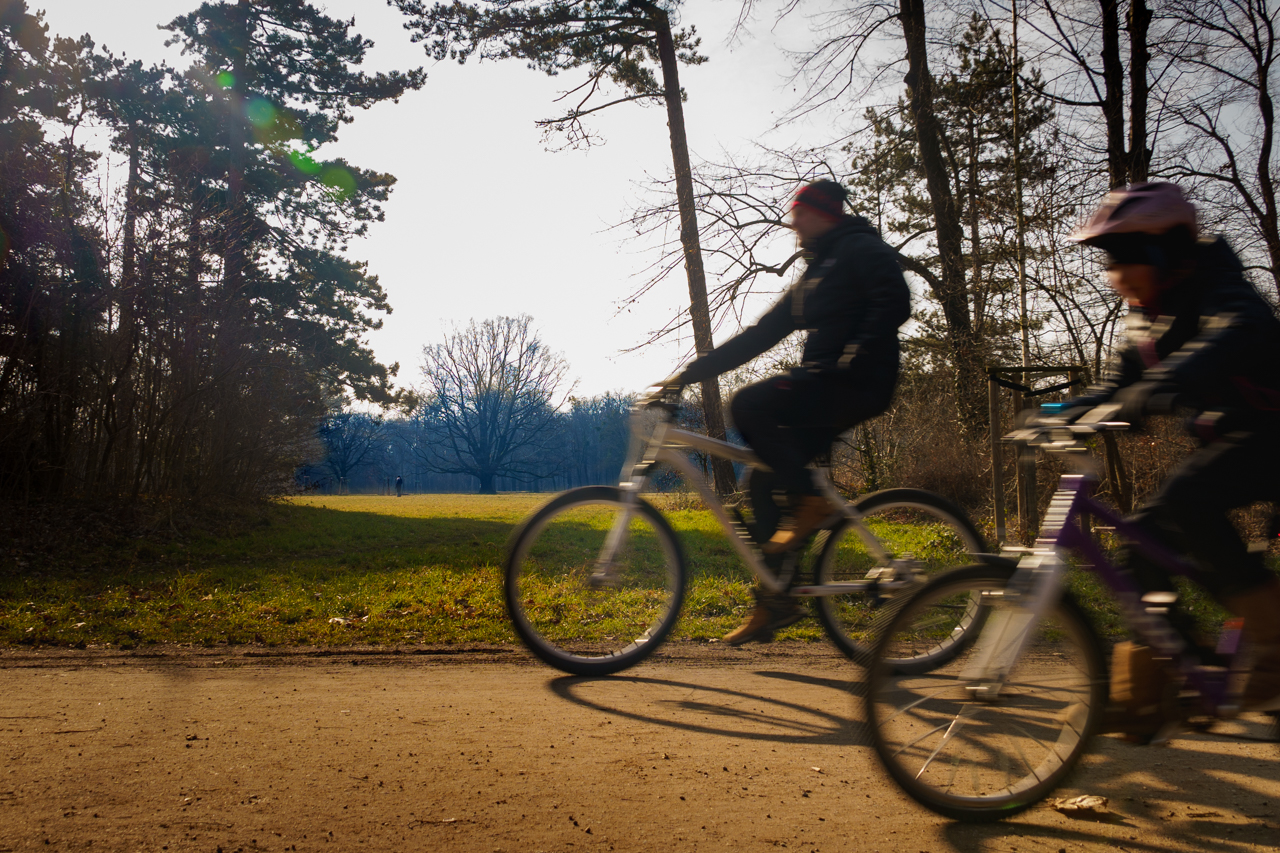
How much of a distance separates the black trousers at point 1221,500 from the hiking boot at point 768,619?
1.46 m

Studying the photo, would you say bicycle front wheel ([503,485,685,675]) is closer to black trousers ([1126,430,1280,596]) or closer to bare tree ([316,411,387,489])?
black trousers ([1126,430,1280,596])

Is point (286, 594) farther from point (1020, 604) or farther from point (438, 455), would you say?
point (438, 455)

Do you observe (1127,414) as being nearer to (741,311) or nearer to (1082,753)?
(1082,753)

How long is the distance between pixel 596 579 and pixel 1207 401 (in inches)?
102

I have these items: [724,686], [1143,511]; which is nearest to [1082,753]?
[1143,511]

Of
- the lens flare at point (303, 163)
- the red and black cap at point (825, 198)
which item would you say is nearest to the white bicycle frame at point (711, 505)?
the red and black cap at point (825, 198)

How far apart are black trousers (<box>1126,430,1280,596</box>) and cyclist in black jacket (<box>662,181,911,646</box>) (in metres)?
1.18

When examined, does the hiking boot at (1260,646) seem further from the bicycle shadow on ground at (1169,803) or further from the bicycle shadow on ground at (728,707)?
the bicycle shadow on ground at (728,707)

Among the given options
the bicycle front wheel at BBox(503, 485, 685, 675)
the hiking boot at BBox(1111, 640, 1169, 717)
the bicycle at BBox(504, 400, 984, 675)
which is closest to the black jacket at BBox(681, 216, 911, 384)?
the bicycle at BBox(504, 400, 984, 675)

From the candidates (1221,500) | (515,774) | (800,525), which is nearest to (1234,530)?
(1221,500)

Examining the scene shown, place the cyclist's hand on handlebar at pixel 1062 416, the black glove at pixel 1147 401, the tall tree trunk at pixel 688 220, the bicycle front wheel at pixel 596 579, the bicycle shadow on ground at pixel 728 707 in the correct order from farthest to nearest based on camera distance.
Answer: the tall tree trunk at pixel 688 220 < the bicycle front wheel at pixel 596 579 < the bicycle shadow on ground at pixel 728 707 < the cyclist's hand on handlebar at pixel 1062 416 < the black glove at pixel 1147 401

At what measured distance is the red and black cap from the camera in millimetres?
3523

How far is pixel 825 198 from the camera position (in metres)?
3.53

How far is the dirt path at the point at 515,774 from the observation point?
2225 millimetres
